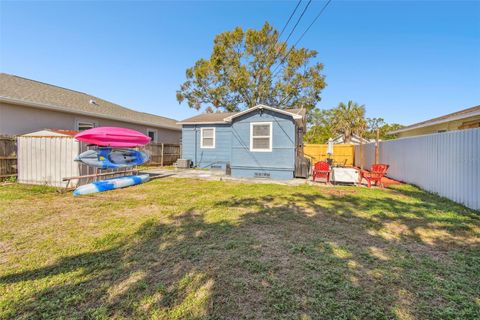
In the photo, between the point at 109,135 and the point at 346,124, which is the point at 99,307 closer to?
the point at 109,135

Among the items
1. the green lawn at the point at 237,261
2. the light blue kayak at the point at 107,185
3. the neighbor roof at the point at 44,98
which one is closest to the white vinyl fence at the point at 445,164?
the green lawn at the point at 237,261

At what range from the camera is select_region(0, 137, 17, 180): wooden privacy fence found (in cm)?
803

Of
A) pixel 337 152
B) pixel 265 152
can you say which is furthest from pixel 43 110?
pixel 337 152

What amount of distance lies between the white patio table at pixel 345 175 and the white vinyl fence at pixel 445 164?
209cm

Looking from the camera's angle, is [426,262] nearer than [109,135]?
Yes

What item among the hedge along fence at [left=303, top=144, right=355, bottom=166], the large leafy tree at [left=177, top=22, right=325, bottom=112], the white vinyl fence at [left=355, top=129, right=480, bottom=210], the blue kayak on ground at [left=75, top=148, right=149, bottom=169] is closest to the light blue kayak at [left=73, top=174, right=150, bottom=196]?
the blue kayak on ground at [left=75, top=148, right=149, bottom=169]

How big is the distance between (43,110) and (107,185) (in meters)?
7.57

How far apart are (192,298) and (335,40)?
15.8m

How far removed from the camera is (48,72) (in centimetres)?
1383

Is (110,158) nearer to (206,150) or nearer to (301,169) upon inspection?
(301,169)

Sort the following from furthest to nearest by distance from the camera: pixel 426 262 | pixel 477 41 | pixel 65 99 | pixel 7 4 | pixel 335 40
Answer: pixel 335 40, pixel 65 99, pixel 477 41, pixel 7 4, pixel 426 262

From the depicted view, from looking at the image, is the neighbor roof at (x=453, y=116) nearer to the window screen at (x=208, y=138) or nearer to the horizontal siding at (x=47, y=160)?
the window screen at (x=208, y=138)

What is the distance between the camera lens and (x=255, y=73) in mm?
24266

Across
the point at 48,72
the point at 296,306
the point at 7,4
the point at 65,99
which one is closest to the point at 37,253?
the point at 296,306
